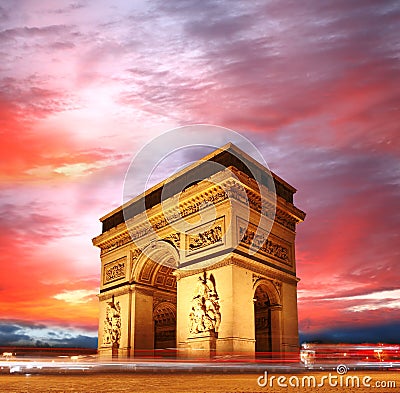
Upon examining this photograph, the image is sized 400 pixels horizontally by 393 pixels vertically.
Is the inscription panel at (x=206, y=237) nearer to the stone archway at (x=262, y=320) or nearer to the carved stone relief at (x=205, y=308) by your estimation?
the carved stone relief at (x=205, y=308)

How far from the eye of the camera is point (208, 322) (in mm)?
16312

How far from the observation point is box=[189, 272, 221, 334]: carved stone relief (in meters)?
16.3

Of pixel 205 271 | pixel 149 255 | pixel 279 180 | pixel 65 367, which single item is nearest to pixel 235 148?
pixel 279 180

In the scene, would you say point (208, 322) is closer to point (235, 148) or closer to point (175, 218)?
point (175, 218)

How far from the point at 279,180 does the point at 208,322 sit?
6.80 meters

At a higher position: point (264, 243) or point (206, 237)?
point (206, 237)

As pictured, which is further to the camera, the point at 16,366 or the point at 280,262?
the point at 280,262

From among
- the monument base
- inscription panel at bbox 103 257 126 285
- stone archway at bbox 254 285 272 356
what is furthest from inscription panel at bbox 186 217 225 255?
inscription panel at bbox 103 257 126 285

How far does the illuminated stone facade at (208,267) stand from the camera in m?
16.4

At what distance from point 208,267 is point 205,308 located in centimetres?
138

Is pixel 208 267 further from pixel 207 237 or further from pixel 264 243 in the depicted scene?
pixel 264 243

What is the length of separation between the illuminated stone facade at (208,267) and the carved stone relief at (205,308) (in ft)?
0.11

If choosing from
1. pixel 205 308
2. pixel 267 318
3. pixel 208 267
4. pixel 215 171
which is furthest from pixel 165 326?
pixel 215 171

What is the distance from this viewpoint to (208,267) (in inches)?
672
